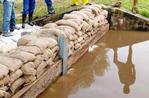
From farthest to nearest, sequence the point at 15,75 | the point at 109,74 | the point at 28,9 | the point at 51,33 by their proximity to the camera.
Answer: the point at 28,9
the point at 109,74
the point at 51,33
the point at 15,75

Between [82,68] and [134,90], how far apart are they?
4.50ft

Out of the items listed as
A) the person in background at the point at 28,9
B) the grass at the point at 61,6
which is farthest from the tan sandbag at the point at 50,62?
the grass at the point at 61,6

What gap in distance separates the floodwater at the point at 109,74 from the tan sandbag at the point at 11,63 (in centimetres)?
101

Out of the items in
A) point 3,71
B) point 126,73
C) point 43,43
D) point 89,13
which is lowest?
point 126,73

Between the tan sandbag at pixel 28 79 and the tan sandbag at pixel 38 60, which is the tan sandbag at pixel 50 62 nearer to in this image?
the tan sandbag at pixel 38 60

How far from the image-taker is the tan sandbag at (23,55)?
5.37 m

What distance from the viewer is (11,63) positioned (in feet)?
16.9

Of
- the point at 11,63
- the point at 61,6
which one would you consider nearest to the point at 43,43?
the point at 11,63

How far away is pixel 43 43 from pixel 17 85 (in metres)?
1.08

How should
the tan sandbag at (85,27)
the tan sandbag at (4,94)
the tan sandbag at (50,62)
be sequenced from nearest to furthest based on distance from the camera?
the tan sandbag at (4,94), the tan sandbag at (50,62), the tan sandbag at (85,27)

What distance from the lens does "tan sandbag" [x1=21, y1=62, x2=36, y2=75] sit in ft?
17.5

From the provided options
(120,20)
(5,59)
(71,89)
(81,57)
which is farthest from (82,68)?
(120,20)

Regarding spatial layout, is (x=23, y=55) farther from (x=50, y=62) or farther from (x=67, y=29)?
(x=67, y=29)

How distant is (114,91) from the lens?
20.7 ft
